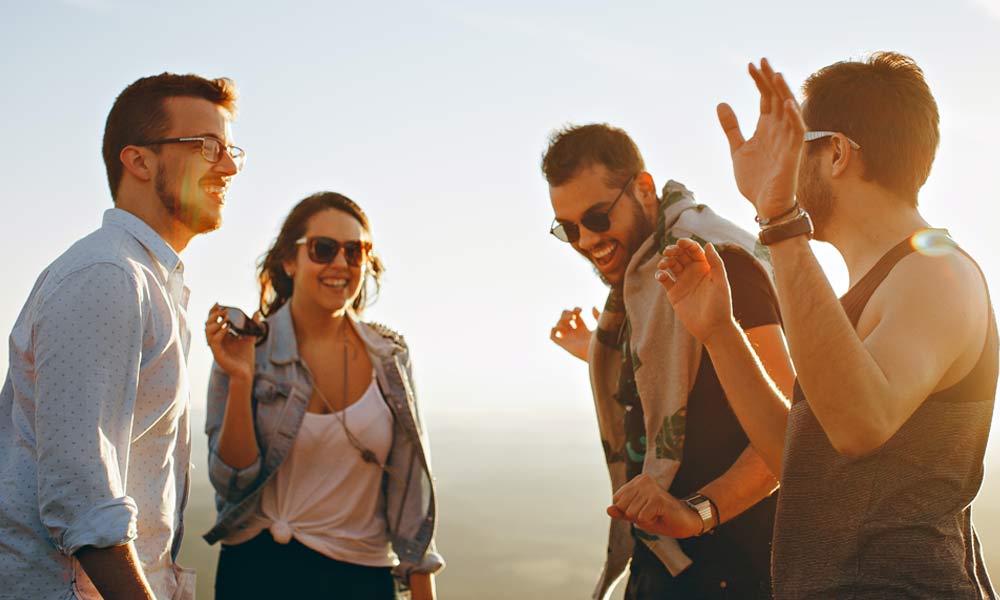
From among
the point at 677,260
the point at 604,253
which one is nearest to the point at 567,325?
the point at 604,253

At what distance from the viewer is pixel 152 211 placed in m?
3.20

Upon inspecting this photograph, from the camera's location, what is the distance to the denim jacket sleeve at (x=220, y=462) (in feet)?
15.7

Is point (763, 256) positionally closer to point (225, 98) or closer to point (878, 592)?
point (878, 592)

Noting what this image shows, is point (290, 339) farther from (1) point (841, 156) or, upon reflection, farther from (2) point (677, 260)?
(1) point (841, 156)

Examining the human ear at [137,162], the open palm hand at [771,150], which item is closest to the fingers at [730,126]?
the open palm hand at [771,150]

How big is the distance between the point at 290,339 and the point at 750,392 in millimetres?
2971

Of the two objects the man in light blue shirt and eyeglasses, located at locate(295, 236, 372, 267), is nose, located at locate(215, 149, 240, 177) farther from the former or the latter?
eyeglasses, located at locate(295, 236, 372, 267)

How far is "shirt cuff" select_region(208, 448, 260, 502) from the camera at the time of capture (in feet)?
15.7

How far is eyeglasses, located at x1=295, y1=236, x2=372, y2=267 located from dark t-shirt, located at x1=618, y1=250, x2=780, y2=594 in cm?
219

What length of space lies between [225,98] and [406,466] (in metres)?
2.20

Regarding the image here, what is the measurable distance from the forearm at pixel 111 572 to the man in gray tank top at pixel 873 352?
62.0 inches

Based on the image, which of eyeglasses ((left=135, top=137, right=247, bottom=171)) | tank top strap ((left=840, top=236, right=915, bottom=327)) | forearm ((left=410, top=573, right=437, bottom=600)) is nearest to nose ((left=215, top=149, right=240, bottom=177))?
eyeglasses ((left=135, top=137, right=247, bottom=171))

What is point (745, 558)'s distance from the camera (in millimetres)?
3332

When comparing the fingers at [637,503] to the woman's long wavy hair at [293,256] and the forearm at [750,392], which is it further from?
the woman's long wavy hair at [293,256]
